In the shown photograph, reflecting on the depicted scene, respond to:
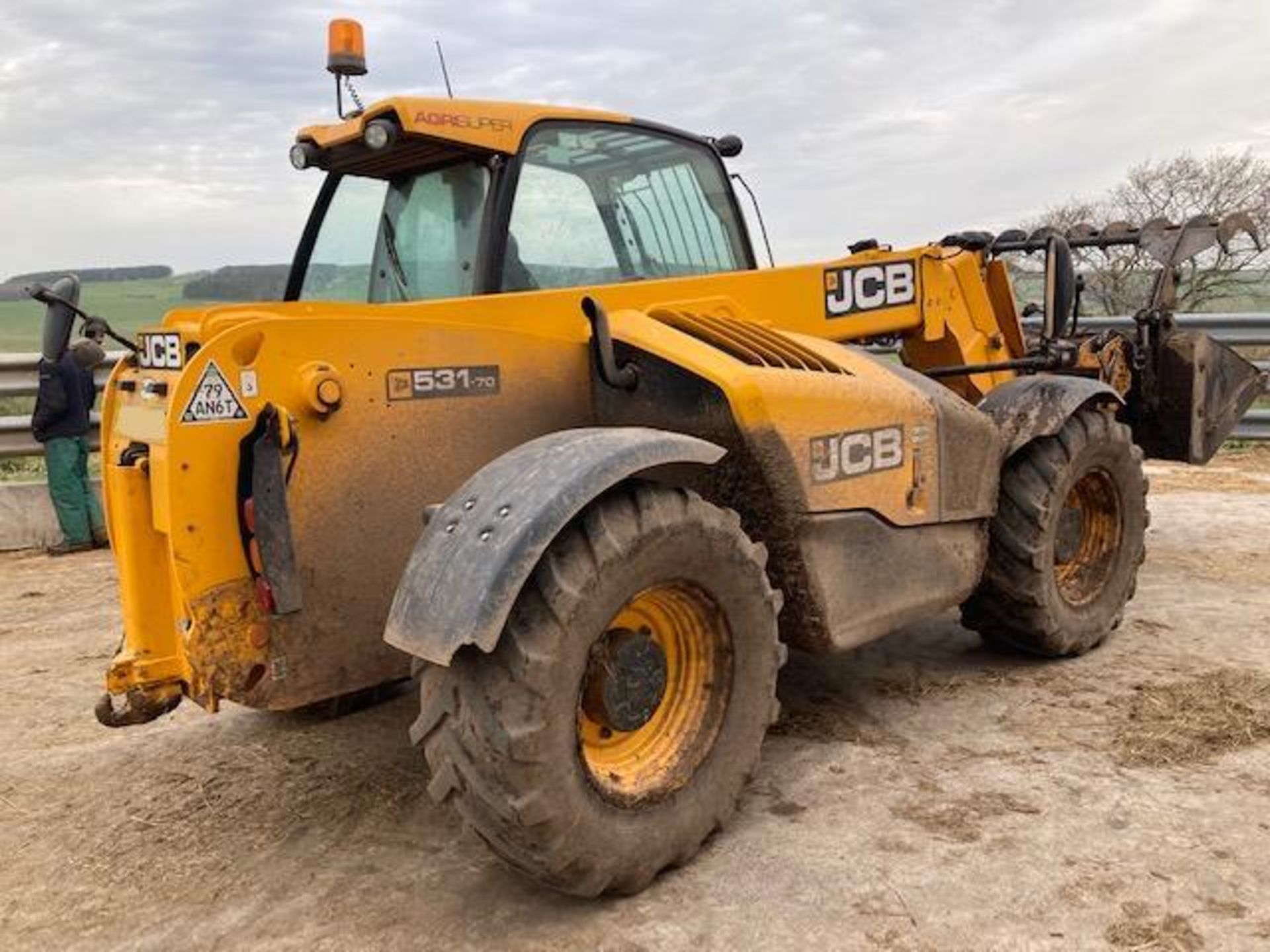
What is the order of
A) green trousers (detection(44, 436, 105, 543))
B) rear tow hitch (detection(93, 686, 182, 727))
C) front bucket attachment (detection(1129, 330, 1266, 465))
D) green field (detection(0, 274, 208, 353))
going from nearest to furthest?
rear tow hitch (detection(93, 686, 182, 727))
green field (detection(0, 274, 208, 353))
front bucket attachment (detection(1129, 330, 1266, 465))
green trousers (detection(44, 436, 105, 543))

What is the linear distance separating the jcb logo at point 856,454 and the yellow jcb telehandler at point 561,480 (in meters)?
0.01

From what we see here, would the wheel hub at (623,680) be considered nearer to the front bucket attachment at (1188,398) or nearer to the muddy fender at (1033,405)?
the muddy fender at (1033,405)

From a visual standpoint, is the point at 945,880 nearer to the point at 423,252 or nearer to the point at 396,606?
the point at 396,606

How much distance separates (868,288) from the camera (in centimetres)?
502

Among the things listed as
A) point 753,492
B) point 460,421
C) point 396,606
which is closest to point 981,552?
point 753,492

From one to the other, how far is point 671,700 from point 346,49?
2619mm

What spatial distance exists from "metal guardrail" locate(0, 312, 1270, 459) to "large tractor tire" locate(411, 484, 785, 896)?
6.59 m

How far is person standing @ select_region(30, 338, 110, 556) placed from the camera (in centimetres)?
841

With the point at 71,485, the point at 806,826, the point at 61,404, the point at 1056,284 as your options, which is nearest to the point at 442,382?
the point at 806,826

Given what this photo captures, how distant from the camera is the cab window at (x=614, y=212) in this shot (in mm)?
3971

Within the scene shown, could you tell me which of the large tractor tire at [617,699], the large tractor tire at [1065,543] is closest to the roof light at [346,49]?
the large tractor tire at [617,699]

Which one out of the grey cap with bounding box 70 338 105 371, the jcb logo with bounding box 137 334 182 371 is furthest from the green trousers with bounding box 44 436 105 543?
the jcb logo with bounding box 137 334 182 371

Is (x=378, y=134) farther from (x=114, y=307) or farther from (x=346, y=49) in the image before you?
(x=114, y=307)

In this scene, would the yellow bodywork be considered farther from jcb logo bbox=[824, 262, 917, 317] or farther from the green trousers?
the green trousers
